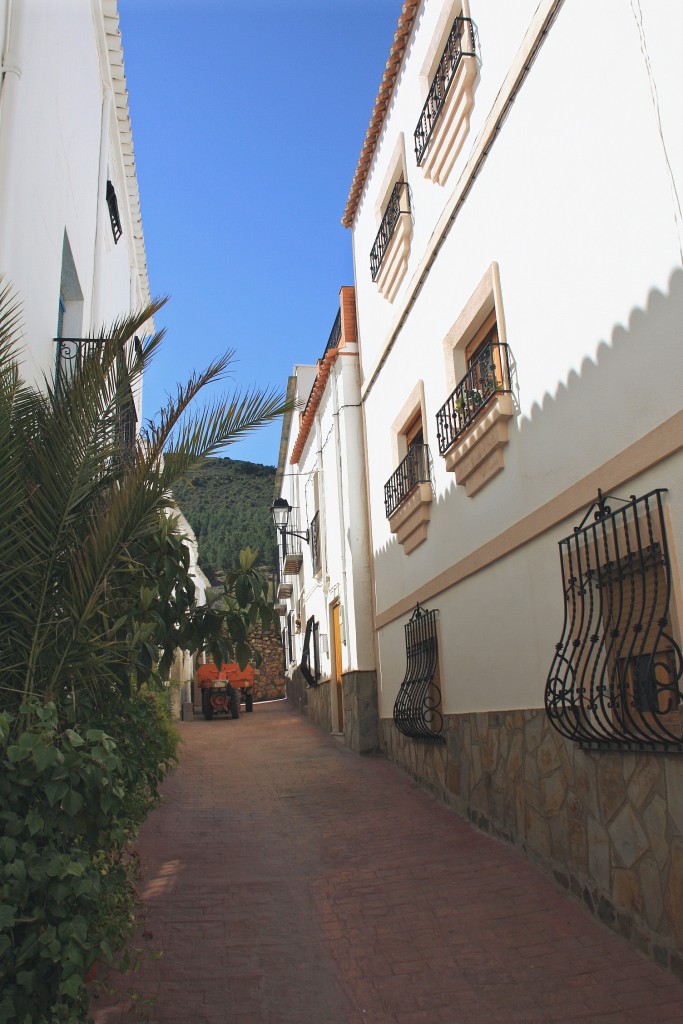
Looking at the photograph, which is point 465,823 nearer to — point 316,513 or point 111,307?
point 111,307

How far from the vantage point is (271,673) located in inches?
1169

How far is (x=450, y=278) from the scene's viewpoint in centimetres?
807

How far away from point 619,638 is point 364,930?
235cm

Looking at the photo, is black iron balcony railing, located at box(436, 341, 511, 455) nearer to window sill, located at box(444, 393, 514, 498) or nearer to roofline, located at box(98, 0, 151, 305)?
window sill, located at box(444, 393, 514, 498)

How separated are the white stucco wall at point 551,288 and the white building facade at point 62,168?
10.5 ft

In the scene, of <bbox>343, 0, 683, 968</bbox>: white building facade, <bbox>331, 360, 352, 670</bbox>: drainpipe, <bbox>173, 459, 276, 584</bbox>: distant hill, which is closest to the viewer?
<bbox>343, 0, 683, 968</bbox>: white building facade

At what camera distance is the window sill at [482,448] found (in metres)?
6.59

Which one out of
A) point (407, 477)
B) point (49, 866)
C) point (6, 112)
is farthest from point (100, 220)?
point (49, 866)

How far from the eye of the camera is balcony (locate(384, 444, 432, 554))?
8.78 meters

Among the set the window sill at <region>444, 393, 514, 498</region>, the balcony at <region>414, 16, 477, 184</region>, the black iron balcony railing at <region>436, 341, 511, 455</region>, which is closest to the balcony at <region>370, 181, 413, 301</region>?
the balcony at <region>414, 16, 477, 184</region>

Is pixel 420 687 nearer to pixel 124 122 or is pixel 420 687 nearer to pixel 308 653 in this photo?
pixel 124 122

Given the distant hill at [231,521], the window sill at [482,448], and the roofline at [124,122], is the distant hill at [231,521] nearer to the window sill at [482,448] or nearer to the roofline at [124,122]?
the roofline at [124,122]

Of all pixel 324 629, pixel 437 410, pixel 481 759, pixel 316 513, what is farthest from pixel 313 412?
pixel 481 759

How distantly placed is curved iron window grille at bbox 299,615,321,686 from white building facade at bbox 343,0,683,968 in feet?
20.8
